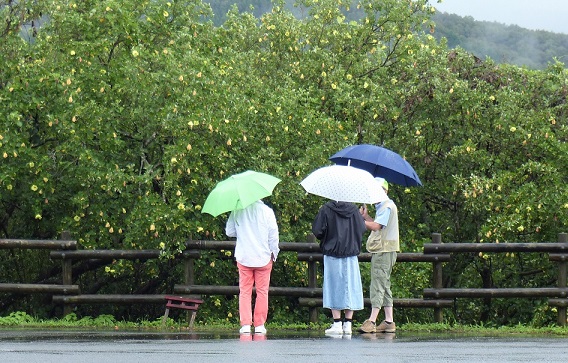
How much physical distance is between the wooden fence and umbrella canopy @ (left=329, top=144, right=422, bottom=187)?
1389 mm

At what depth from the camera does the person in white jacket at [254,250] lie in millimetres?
13578

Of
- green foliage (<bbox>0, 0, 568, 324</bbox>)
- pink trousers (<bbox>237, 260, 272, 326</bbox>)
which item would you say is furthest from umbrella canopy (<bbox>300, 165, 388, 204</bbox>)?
green foliage (<bbox>0, 0, 568, 324</bbox>)

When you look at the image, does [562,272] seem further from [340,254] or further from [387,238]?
[340,254]

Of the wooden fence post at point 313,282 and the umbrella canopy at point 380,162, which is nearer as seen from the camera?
the umbrella canopy at point 380,162

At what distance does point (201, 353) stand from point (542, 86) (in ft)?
38.9

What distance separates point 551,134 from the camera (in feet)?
63.9

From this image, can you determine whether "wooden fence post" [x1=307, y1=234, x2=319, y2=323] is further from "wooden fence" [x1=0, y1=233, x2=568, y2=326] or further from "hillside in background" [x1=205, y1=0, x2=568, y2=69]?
"hillside in background" [x1=205, y1=0, x2=568, y2=69]

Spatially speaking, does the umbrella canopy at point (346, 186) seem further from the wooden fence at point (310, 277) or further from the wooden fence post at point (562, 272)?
the wooden fence post at point (562, 272)

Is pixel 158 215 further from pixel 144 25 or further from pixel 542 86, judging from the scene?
pixel 542 86

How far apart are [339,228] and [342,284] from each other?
66 centimetres

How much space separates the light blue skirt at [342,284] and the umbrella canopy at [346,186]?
766 mm

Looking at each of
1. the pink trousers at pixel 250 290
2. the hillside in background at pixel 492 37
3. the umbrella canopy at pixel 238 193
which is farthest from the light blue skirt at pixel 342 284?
the hillside in background at pixel 492 37

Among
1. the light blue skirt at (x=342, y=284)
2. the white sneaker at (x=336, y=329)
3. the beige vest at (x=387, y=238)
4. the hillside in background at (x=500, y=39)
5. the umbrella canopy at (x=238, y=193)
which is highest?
the hillside in background at (x=500, y=39)

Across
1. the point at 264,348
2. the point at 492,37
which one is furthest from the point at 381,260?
the point at 492,37
